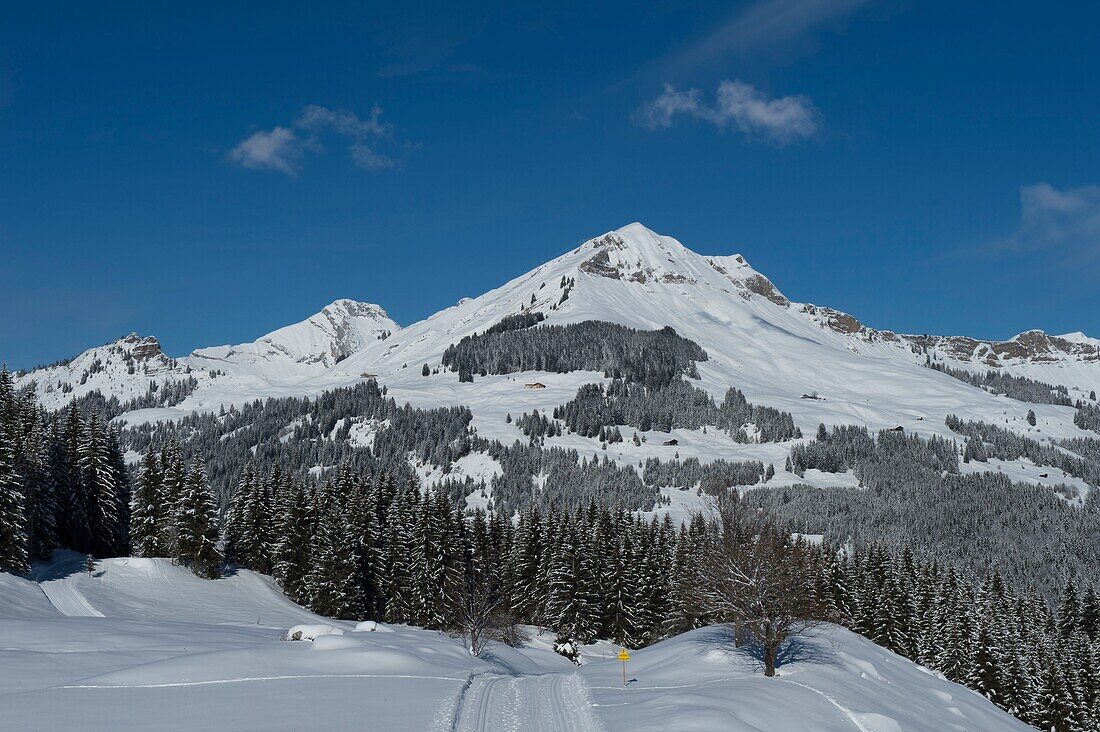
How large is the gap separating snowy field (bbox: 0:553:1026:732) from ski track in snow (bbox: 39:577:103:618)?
20cm

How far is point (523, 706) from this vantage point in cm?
2694

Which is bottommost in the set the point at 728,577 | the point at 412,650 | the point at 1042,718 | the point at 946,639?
the point at 1042,718

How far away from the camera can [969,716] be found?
44750mm

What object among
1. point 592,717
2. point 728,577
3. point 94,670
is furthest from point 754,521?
point 94,670

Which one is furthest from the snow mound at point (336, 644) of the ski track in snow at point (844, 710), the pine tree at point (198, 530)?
the pine tree at point (198, 530)

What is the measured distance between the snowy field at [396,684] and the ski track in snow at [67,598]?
20cm

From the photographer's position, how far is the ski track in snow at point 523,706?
23984 millimetres

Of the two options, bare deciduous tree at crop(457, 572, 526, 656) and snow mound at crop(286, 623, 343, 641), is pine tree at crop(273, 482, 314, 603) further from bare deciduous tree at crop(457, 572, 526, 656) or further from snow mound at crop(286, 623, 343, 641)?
snow mound at crop(286, 623, 343, 641)

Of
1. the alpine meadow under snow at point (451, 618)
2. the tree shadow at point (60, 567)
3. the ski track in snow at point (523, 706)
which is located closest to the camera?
the ski track in snow at point (523, 706)

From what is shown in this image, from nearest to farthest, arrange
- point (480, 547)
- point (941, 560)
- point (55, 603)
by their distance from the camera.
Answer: point (55, 603) → point (480, 547) → point (941, 560)

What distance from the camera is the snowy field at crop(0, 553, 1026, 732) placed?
2164 centimetres

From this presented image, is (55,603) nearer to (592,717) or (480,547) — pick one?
(480,547)

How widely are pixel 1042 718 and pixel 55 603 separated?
286 feet

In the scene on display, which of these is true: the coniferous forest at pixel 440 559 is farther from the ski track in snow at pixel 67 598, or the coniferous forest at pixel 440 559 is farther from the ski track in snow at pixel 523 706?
the ski track in snow at pixel 523 706
